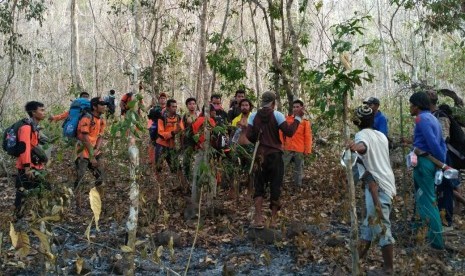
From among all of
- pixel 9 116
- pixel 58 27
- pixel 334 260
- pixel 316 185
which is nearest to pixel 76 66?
pixel 9 116

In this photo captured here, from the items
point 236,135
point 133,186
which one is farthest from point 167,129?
point 133,186

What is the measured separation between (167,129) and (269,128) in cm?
232

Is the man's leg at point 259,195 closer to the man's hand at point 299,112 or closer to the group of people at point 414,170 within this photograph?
the man's hand at point 299,112

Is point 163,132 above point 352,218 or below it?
above

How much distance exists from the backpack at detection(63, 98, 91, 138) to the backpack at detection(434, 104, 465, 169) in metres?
4.60

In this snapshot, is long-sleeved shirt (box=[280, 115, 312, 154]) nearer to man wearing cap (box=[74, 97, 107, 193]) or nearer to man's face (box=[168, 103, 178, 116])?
man's face (box=[168, 103, 178, 116])

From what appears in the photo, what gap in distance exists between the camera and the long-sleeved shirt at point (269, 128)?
6.17 metres

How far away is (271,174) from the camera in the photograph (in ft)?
20.4

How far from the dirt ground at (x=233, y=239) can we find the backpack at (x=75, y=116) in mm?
792

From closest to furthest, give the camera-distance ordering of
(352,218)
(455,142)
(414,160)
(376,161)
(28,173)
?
(352,218) < (376,161) < (414,160) < (455,142) < (28,173)

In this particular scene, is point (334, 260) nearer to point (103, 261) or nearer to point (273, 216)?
point (273, 216)

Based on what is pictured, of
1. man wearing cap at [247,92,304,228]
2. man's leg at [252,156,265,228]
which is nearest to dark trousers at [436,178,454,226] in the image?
man wearing cap at [247,92,304,228]

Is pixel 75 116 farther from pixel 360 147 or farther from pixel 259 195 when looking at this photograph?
pixel 360 147

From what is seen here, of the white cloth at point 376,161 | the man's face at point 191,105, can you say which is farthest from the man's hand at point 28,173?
the white cloth at point 376,161
